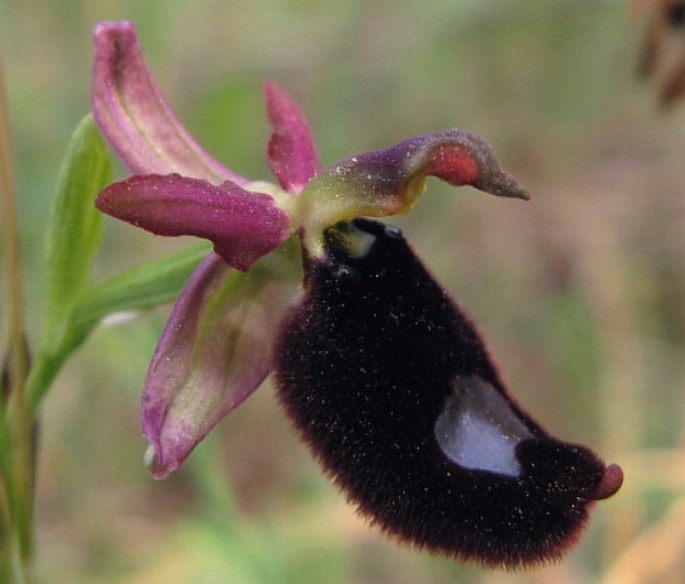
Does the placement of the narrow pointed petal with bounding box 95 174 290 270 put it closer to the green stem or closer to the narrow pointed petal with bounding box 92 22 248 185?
the narrow pointed petal with bounding box 92 22 248 185

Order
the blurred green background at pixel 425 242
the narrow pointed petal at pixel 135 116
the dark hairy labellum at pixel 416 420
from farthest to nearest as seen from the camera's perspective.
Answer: the blurred green background at pixel 425 242, the narrow pointed petal at pixel 135 116, the dark hairy labellum at pixel 416 420

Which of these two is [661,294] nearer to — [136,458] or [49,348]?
[136,458]

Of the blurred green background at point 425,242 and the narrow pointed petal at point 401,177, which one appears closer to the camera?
the narrow pointed petal at point 401,177

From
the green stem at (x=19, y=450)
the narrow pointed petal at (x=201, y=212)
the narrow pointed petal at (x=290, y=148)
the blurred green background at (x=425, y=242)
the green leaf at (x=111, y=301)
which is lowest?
the blurred green background at (x=425, y=242)

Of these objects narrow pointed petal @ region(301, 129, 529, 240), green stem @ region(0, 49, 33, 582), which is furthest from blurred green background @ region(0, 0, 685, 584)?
narrow pointed petal @ region(301, 129, 529, 240)

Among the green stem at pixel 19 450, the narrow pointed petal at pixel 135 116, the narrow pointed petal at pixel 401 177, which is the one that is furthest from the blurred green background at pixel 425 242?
the narrow pointed petal at pixel 401 177

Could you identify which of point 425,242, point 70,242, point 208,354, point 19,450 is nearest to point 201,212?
point 208,354

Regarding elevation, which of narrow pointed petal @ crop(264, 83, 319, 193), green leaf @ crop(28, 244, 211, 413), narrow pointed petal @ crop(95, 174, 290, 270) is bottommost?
green leaf @ crop(28, 244, 211, 413)

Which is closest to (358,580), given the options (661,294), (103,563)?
(103,563)

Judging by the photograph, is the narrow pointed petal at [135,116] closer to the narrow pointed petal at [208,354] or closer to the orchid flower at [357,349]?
the orchid flower at [357,349]

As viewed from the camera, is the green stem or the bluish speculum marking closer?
the bluish speculum marking
